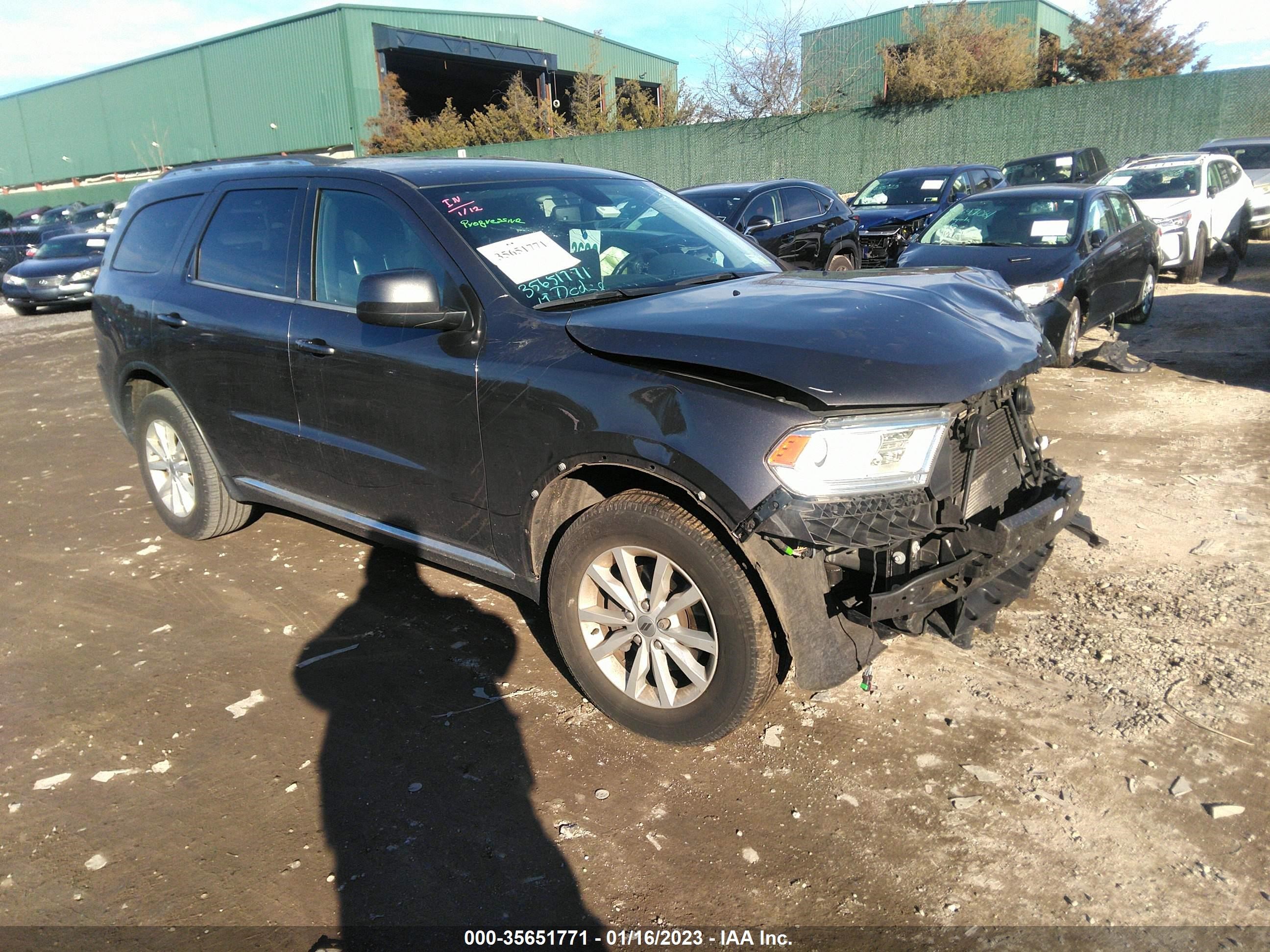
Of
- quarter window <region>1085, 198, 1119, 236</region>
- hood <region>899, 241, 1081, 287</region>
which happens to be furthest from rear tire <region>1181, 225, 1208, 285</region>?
hood <region>899, 241, 1081, 287</region>

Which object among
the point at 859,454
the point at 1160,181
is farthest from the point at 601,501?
the point at 1160,181

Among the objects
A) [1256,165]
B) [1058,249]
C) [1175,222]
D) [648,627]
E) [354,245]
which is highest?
[1256,165]

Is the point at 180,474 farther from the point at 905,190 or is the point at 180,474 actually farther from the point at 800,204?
the point at 905,190

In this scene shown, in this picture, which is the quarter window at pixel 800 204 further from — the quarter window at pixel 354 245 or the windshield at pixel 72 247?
the windshield at pixel 72 247

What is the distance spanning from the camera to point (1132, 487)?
526 cm

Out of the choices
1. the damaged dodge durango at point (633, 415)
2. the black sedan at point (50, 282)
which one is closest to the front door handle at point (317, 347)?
the damaged dodge durango at point (633, 415)

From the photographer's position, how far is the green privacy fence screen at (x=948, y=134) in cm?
2109

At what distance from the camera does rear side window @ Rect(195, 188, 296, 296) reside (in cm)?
400

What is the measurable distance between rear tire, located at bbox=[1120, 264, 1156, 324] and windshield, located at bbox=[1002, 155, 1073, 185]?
7.28 meters

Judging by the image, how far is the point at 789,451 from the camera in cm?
259

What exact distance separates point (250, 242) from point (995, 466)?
336 cm

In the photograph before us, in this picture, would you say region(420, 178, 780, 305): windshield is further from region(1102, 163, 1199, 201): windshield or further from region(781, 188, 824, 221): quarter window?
region(1102, 163, 1199, 201): windshield

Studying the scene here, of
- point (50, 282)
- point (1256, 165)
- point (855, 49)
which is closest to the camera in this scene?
point (1256, 165)

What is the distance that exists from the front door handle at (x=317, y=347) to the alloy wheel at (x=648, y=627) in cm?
150
